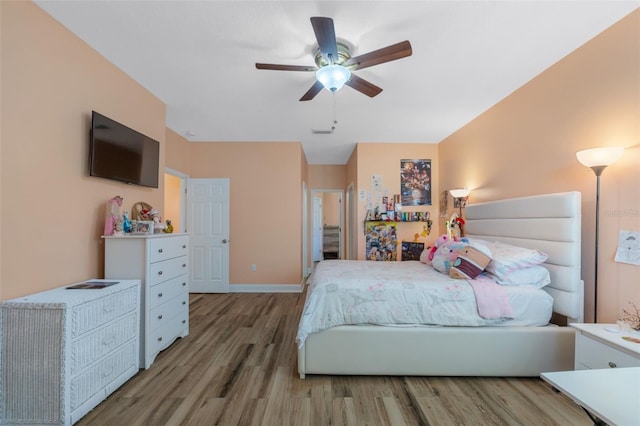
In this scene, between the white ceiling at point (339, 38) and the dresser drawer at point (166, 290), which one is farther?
the dresser drawer at point (166, 290)

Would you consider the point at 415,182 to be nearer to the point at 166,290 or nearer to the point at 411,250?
the point at 411,250

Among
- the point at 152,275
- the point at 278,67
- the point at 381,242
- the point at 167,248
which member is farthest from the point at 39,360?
the point at 381,242

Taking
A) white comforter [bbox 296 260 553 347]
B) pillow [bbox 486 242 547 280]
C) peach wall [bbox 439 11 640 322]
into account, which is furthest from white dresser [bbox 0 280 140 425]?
peach wall [bbox 439 11 640 322]

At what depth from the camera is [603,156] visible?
1.80 meters

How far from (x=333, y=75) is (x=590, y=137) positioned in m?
2.08

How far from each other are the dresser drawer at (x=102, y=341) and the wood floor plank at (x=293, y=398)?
1.18ft

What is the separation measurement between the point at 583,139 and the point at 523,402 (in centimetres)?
207

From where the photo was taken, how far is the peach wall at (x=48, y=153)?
162cm

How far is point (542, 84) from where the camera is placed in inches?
96.9

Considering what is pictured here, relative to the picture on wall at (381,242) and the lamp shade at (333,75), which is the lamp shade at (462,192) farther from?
the lamp shade at (333,75)

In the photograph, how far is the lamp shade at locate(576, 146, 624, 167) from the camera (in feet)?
5.86

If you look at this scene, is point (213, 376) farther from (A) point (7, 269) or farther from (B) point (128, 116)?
(B) point (128, 116)

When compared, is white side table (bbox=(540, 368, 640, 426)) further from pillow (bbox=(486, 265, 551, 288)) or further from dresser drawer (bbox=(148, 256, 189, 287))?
dresser drawer (bbox=(148, 256, 189, 287))

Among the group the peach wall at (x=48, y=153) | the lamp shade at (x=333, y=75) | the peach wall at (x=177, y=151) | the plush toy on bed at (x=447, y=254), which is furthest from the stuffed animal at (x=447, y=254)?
the peach wall at (x=177, y=151)
